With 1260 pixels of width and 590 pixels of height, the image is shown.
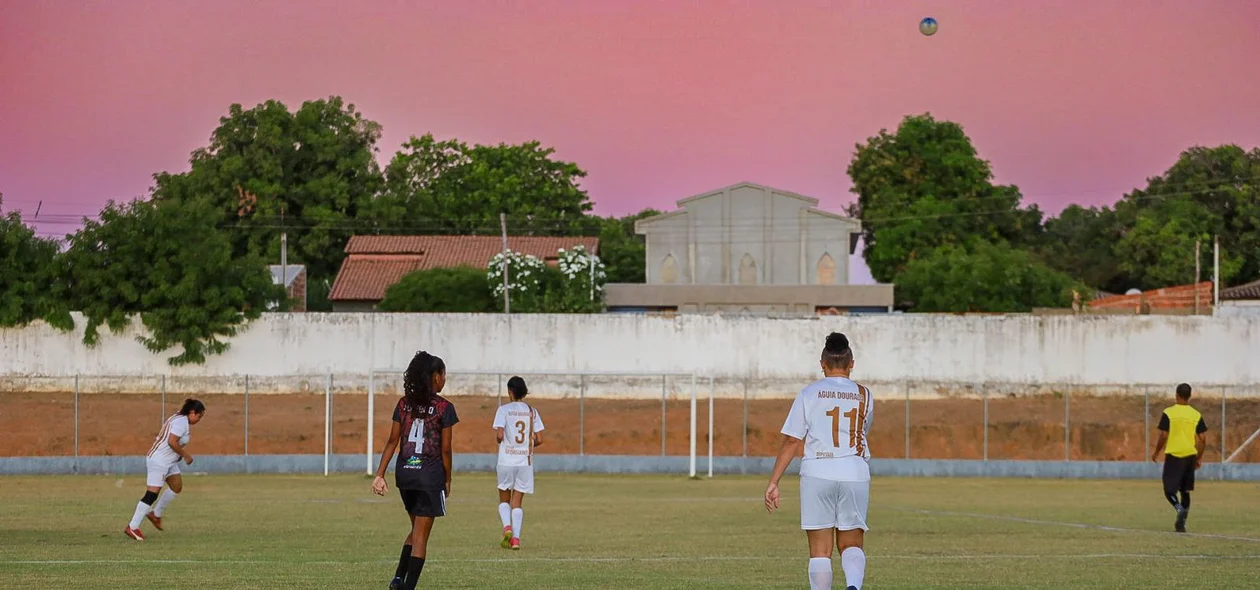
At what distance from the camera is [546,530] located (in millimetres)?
21766

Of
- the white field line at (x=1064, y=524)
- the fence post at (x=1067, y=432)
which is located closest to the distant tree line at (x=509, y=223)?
the fence post at (x=1067, y=432)

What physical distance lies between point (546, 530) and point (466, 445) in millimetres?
27410

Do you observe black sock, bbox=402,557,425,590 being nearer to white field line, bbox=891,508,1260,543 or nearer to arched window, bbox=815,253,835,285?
white field line, bbox=891,508,1260,543

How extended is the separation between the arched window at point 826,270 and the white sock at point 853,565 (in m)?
70.3

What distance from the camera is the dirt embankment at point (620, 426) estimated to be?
4947cm

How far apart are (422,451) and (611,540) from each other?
26.2ft

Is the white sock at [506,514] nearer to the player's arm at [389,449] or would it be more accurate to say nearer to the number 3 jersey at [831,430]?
the player's arm at [389,449]

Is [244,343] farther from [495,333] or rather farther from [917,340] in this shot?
[917,340]

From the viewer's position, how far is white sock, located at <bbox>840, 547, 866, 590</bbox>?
10536 mm

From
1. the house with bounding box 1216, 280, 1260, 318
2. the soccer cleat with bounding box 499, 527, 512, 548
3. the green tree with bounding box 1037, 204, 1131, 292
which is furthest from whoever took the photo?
the green tree with bounding box 1037, 204, 1131, 292

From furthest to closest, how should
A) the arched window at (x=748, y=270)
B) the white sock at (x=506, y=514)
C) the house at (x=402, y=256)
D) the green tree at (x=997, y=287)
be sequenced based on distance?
the arched window at (x=748, y=270), the house at (x=402, y=256), the green tree at (x=997, y=287), the white sock at (x=506, y=514)

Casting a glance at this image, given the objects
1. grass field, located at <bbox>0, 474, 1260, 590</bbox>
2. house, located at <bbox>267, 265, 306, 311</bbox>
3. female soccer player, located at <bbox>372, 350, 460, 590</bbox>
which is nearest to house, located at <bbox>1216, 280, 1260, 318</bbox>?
grass field, located at <bbox>0, 474, 1260, 590</bbox>

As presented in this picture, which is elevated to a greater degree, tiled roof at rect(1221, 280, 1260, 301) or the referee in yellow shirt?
tiled roof at rect(1221, 280, 1260, 301)

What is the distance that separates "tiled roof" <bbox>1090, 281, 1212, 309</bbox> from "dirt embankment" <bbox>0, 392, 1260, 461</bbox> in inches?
535
